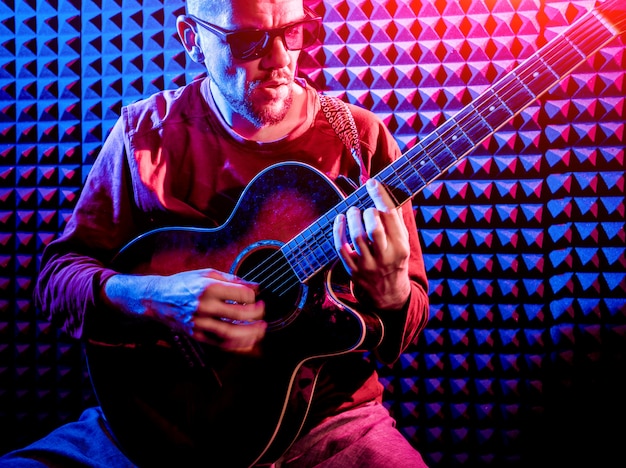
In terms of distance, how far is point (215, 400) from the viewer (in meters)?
1.30

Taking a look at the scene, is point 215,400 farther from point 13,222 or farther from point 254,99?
point 13,222

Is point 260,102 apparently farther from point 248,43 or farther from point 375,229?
point 375,229

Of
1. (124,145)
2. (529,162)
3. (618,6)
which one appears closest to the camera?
(618,6)

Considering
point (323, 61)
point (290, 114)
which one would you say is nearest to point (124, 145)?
point (290, 114)

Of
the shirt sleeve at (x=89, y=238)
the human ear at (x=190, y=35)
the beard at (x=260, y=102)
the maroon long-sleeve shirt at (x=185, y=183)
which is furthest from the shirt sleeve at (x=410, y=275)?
the shirt sleeve at (x=89, y=238)

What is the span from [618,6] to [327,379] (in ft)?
4.99

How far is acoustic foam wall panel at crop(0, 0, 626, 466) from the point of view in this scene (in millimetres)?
1841

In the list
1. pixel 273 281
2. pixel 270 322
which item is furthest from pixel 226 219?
pixel 270 322

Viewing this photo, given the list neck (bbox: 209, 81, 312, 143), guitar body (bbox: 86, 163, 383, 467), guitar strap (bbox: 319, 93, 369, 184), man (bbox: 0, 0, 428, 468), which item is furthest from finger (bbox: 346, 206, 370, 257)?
neck (bbox: 209, 81, 312, 143)

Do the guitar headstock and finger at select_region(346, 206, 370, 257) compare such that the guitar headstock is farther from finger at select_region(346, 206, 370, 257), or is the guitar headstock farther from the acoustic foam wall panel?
finger at select_region(346, 206, 370, 257)

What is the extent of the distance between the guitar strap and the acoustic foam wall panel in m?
0.29

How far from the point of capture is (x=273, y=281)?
136 cm

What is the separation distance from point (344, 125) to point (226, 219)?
0.61 metres

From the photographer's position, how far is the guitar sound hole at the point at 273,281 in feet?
4.39
